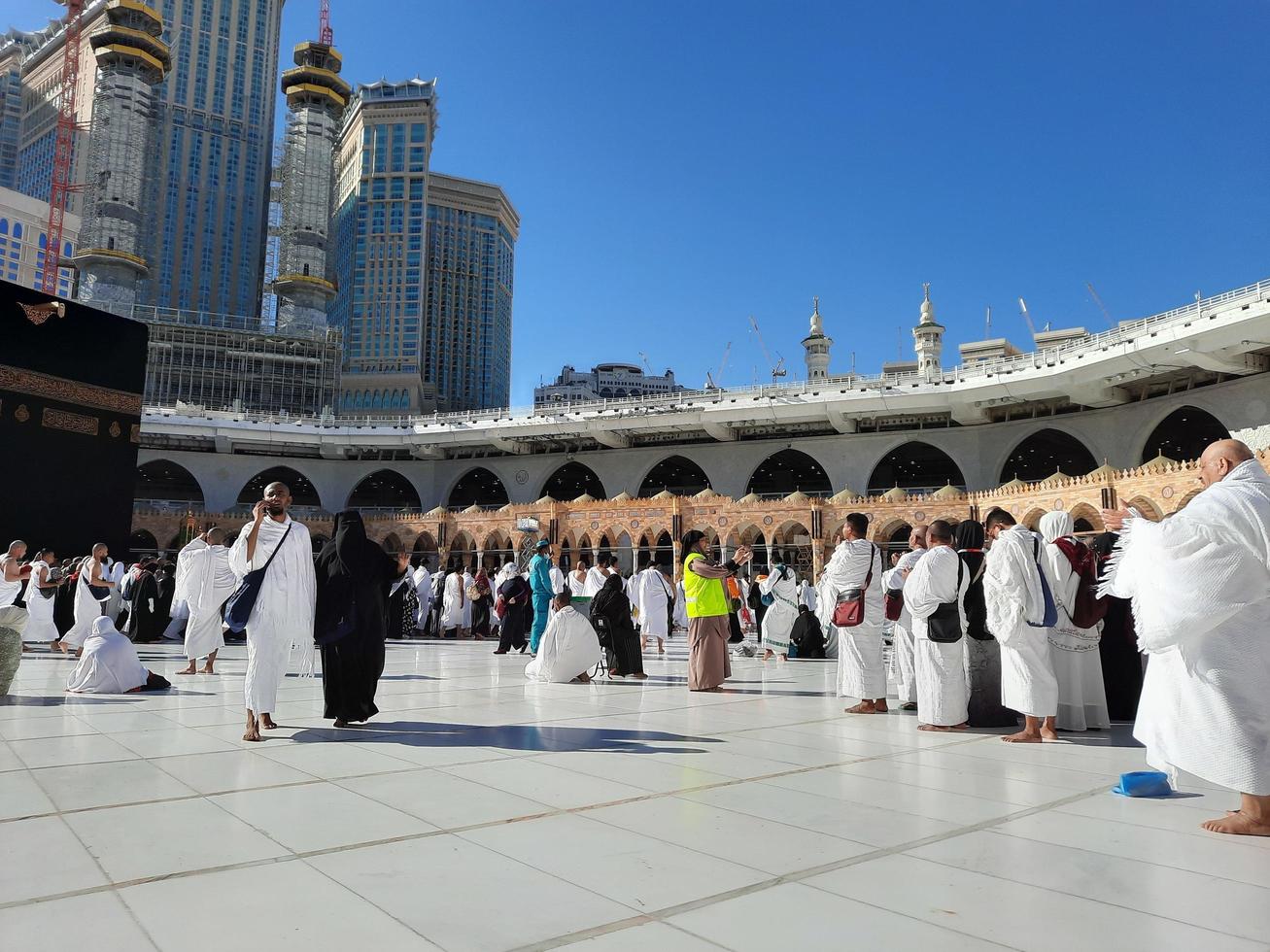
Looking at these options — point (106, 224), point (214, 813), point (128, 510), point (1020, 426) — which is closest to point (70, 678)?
point (214, 813)

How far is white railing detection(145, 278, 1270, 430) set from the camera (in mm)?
21438

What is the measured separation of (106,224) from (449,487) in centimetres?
2715

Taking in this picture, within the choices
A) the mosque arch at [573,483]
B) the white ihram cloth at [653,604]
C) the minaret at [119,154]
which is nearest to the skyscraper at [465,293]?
the minaret at [119,154]

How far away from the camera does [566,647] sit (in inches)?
290

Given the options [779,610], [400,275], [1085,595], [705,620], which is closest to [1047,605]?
[1085,595]

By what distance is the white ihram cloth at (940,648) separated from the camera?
4891 mm

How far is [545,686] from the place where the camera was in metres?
7.04

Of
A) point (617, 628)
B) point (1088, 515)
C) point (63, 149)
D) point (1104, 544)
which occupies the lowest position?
point (617, 628)

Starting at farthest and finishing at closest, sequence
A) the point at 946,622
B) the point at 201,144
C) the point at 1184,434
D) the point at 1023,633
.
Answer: the point at 201,144
the point at 1184,434
the point at 946,622
the point at 1023,633

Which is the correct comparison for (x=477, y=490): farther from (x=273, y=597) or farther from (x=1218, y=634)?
(x=1218, y=634)

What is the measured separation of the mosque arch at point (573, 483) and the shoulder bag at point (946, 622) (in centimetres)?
3065

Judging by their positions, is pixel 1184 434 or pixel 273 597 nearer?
pixel 273 597

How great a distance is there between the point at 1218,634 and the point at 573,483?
125ft

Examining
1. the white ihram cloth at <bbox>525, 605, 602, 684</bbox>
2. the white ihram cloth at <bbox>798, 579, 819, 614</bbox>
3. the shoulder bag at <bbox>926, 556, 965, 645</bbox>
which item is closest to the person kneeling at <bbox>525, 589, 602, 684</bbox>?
the white ihram cloth at <bbox>525, 605, 602, 684</bbox>
